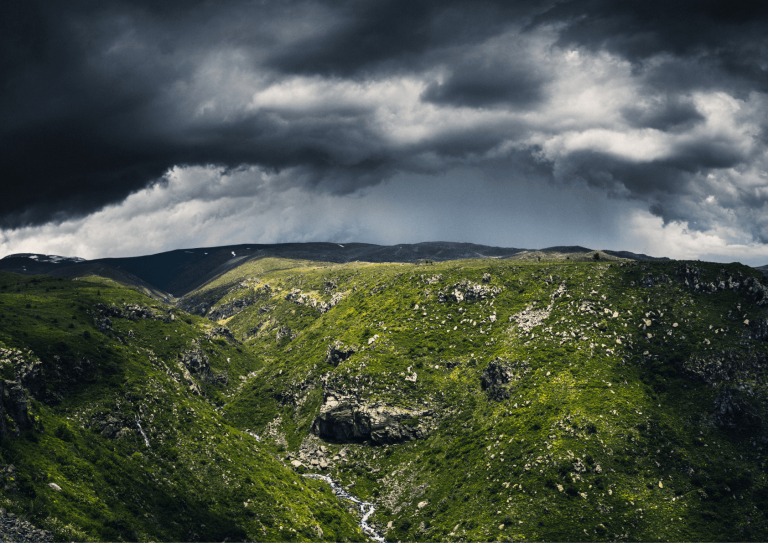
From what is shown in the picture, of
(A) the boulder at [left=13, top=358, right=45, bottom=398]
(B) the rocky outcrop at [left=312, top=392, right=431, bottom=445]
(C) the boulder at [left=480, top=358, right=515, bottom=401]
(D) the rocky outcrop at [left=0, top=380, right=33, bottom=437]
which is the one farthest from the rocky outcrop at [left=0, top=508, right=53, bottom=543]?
(C) the boulder at [left=480, top=358, right=515, bottom=401]

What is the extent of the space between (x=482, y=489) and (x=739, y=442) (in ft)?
270

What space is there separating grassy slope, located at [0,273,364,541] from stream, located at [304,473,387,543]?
20.8 ft

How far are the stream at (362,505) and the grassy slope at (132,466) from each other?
6.33 metres

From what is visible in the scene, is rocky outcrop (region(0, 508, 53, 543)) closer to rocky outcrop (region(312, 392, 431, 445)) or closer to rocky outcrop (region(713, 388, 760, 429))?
rocky outcrop (region(312, 392, 431, 445))

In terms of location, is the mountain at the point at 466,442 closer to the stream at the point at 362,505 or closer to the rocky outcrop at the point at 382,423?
the rocky outcrop at the point at 382,423

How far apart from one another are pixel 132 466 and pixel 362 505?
87.4 meters

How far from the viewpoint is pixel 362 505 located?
15812cm

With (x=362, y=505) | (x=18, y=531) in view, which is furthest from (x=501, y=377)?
(x=18, y=531)

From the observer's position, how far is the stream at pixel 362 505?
141 meters

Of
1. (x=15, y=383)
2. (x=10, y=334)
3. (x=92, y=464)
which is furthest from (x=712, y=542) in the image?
(x=10, y=334)

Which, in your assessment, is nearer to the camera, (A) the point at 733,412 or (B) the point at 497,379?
(A) the point at 733,412

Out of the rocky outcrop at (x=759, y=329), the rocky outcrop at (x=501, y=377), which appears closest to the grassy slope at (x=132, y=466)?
the rocky outcrop at (x=501, y=377)

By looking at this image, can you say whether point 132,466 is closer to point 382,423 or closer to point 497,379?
point 382,423

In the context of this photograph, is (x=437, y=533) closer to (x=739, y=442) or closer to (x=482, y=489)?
(x=482, y=489)
